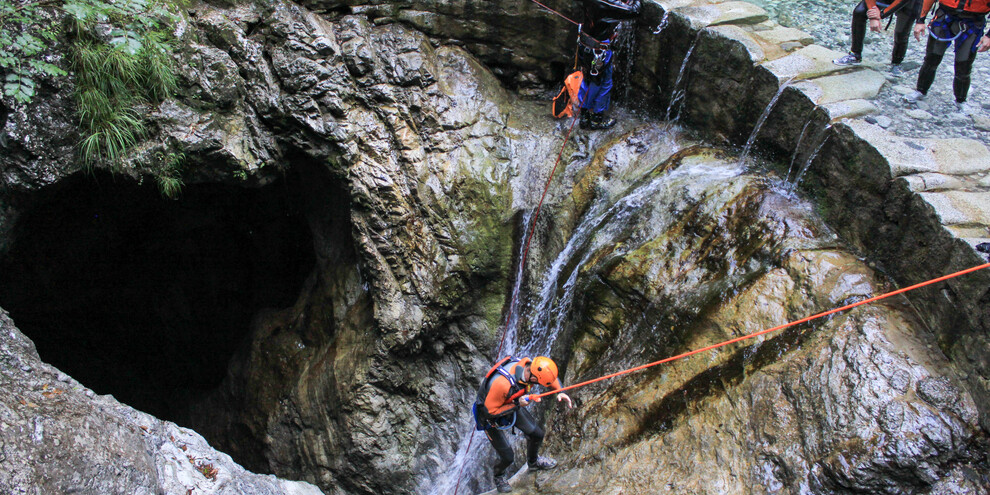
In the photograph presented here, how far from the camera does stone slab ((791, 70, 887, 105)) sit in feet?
16.8

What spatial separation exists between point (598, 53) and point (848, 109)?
7.57ft

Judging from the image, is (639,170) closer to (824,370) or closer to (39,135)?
(824,370)

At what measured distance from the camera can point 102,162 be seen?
5105mm

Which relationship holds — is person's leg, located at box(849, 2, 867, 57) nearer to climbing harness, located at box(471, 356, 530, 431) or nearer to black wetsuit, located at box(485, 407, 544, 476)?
climbing harness, located at box(471, 356, 530, 431)

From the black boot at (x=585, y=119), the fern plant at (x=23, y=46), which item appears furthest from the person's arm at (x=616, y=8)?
the fern plant at (x=23, y=46)

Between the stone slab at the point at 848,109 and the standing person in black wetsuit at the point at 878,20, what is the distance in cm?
87

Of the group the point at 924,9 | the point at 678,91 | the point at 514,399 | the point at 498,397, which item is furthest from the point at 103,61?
the point at 924,9

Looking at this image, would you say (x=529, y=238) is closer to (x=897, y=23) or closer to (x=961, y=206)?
(x=961, y=206)

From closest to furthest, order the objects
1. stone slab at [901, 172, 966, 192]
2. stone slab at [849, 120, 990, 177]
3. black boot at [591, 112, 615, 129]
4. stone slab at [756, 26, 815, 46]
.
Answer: stone slab at [901, 172, 966, 192]
stone slab at [849, 120, 990, 177]
stone slab at [756, 26, 815, 46]
black boot at [591, 112, 615, 129]

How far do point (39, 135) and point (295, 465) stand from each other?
14.0 ft

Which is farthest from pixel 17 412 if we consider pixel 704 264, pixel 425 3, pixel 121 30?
pixel 425 3

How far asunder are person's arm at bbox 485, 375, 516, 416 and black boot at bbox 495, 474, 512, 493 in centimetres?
83

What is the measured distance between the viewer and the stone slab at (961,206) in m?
4.02

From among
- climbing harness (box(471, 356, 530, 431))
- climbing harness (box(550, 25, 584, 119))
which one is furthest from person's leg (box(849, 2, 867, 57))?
climbing harness (box(471, 356, 530, 431))
